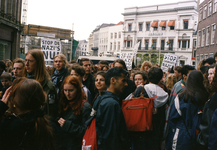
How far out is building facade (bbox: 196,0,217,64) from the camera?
1047 inches

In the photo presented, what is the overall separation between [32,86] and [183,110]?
241 centimetres

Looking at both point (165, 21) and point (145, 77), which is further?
point (165, 21)

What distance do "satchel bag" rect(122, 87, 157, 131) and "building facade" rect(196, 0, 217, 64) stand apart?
84.6 ft

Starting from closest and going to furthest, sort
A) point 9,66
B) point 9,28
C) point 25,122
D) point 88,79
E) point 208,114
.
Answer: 1. point 25,122
2. point 208,114
3. point 88,79
4. point 9,66
5. point 9,28

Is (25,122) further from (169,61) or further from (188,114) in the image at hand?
(169,61)

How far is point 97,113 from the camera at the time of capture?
2602mm

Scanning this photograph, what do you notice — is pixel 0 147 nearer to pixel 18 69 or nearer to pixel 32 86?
pixel 32 86

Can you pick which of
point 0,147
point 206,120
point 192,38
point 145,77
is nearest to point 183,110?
point 206,120

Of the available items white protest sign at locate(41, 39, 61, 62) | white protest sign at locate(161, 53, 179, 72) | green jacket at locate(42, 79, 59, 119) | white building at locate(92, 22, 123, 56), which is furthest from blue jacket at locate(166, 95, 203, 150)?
white building at locate(92, 22, 123, 56)

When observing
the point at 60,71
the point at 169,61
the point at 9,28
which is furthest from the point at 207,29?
the point at 60,71

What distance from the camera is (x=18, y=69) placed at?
12.6 feet

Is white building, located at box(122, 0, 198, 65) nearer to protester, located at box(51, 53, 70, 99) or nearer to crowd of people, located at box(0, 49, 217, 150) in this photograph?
protester, located at box(51, 53, 70, 99)

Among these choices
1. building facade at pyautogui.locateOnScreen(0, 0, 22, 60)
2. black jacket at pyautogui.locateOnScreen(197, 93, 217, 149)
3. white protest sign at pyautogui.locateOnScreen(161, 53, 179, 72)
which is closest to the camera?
black jacket at pyautogui.locateOnScreen(197, 93, 217, 149)

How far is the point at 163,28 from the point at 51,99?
2139 inches
